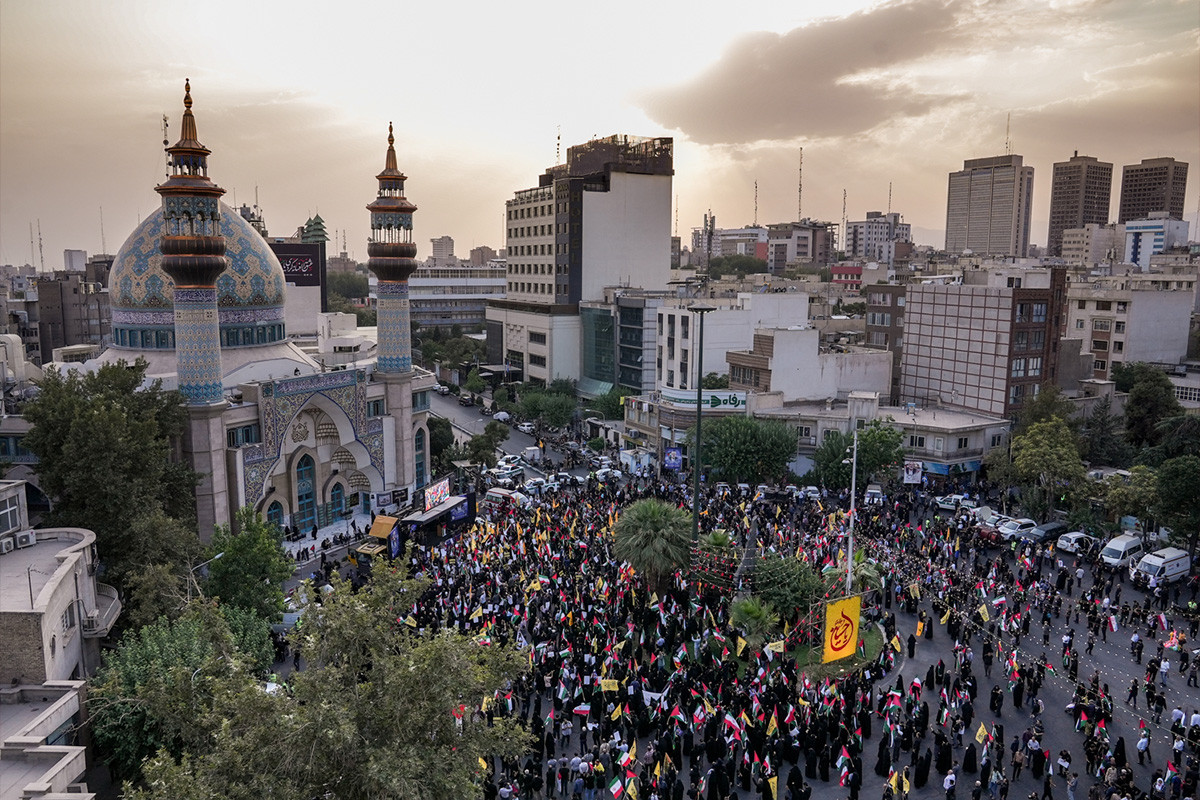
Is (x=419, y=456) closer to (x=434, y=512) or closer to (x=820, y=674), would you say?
(x=434, y=512)

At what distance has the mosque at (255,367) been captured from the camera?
31188mm

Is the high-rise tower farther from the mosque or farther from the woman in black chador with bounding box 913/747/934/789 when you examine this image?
the woman in black chador with bounding box 913/747/934/789

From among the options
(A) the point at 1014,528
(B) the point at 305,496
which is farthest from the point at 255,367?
(A) the point at 1014,528

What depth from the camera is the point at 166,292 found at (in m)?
36.2

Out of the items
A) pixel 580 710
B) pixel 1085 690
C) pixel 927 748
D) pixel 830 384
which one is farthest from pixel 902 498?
pixel 580 710

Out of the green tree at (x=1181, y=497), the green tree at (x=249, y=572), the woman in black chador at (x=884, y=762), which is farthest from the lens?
the green tree at (x=1181, y=497)

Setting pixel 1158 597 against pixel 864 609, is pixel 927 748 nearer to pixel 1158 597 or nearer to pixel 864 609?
pixel 864 609

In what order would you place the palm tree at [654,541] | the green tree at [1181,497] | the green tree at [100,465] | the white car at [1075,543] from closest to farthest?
1. the green tree at [100,465]
2. the palm tree at [654,541]
3. the green tree at [1181,497]
4. the white car at [1075,543]

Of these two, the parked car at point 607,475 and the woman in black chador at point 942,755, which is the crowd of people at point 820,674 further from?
the parked car at point 607,475

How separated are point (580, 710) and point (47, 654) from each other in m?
10.4

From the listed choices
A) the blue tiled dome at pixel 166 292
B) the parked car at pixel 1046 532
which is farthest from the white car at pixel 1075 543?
the blue tiled dome at pixel 166 292

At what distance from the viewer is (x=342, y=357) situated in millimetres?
43531

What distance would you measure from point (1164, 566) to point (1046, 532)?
14.9ft

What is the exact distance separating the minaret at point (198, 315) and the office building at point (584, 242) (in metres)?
34.7
